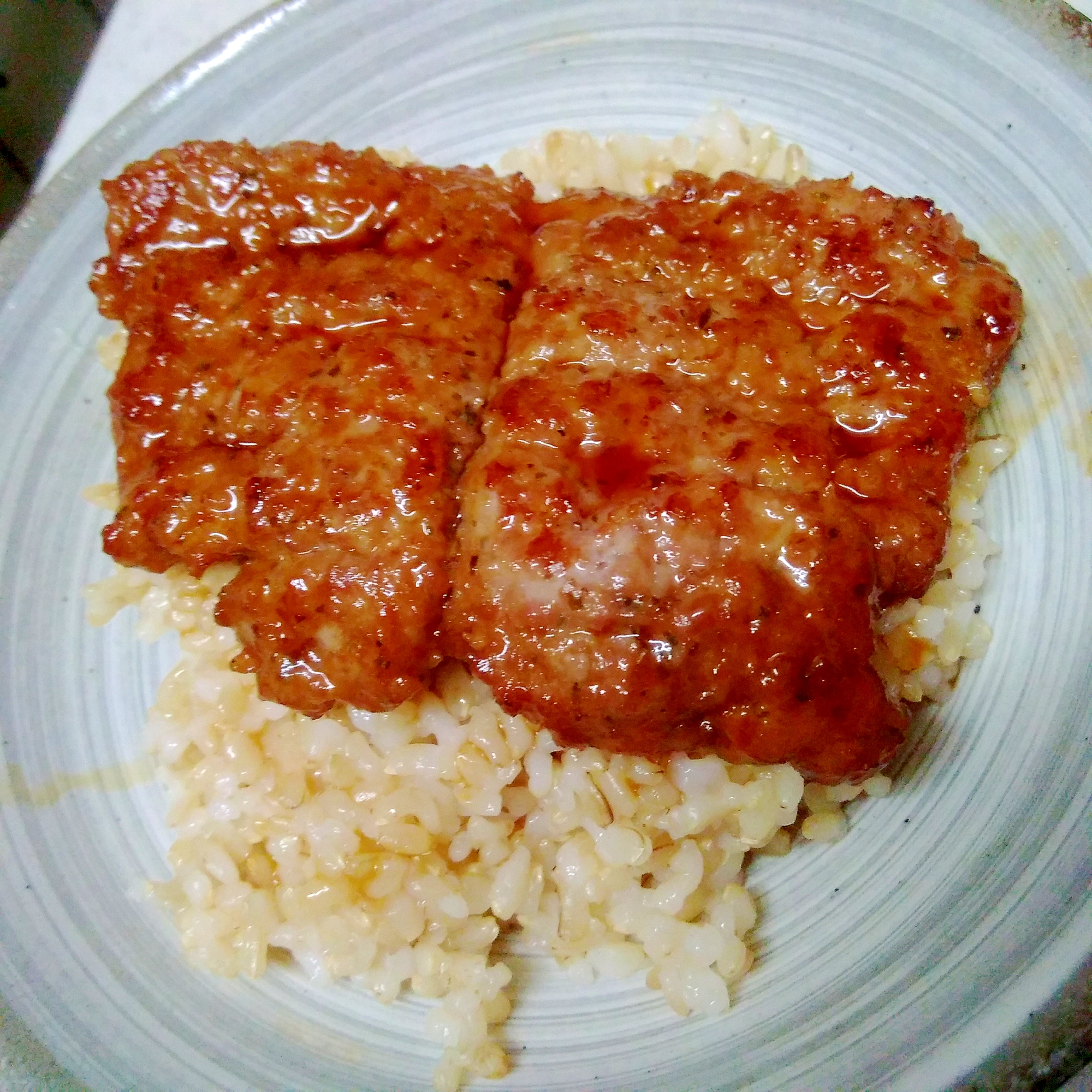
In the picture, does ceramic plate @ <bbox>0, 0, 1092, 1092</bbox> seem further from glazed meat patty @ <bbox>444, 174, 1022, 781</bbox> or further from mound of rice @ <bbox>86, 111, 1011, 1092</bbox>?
A: glazed meat patty @ <bbox>444, 174, 1022, 781</bbox>

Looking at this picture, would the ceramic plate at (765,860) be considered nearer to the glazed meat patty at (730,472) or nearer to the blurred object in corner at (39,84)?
the glazed meat patty at (730,472)

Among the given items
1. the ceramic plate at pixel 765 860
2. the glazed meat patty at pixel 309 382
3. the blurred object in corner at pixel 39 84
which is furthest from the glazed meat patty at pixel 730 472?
the blurred object in corner at pixel 39 84

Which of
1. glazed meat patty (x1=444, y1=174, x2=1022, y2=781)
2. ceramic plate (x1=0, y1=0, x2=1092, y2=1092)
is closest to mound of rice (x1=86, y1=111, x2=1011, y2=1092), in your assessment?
ceramic plate (x1=0, y1=0, x2=1092, y2=1092)

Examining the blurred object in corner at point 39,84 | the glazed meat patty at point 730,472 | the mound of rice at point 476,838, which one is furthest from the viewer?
the blurred object in corner at point 39,84

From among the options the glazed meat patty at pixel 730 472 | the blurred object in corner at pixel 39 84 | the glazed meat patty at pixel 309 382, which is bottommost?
the blurred object in corner at pixel 39 84

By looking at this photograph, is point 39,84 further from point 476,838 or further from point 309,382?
point 476,838

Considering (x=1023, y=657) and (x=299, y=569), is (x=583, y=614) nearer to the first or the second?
(x=299, y=569)
